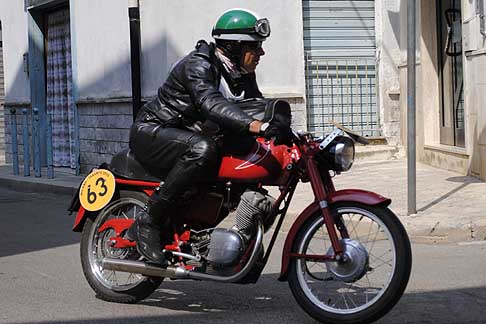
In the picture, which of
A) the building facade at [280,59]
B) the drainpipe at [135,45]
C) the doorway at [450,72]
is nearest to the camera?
the drainpipe at [135,45]

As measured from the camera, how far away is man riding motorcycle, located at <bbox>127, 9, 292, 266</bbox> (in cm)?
520

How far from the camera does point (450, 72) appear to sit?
13.0 metres

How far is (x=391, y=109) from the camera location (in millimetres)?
14516

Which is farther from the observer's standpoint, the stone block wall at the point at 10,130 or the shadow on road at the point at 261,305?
the stone block wall at the point at 10,130

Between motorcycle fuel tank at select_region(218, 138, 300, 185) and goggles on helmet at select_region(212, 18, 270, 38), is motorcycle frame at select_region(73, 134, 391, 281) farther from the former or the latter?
goggles on helmet at select_region(212, 18, 270, 38)

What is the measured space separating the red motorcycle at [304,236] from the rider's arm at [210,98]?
238 mm

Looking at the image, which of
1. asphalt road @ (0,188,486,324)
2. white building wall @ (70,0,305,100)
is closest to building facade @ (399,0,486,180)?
white building wall @ (70,0,305,100)

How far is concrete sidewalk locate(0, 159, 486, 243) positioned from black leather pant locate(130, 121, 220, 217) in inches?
17.6

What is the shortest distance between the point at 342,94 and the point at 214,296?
8.85 m

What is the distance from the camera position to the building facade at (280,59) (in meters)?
13.9

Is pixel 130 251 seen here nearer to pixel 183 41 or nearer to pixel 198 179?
pixel 198 179

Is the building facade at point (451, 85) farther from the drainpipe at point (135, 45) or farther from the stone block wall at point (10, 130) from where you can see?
the stone block wall at point (10, 130)

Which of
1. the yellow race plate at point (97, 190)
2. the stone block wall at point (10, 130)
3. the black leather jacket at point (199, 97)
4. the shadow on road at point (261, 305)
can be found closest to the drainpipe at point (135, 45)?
the shadow on road at point (261, 305)

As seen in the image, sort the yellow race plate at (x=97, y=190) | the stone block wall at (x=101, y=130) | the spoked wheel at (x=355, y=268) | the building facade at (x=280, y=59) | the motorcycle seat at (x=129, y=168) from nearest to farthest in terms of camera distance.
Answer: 1. the spoked wheel at (x=355, y=268)
2. the motorcycle seat at (x=129, y=168)
3. the yellow race plate at (x=97, y=190)
4. the building facade at (x=280, y=59)
5. the stone block wall at (x=101, y=130)
